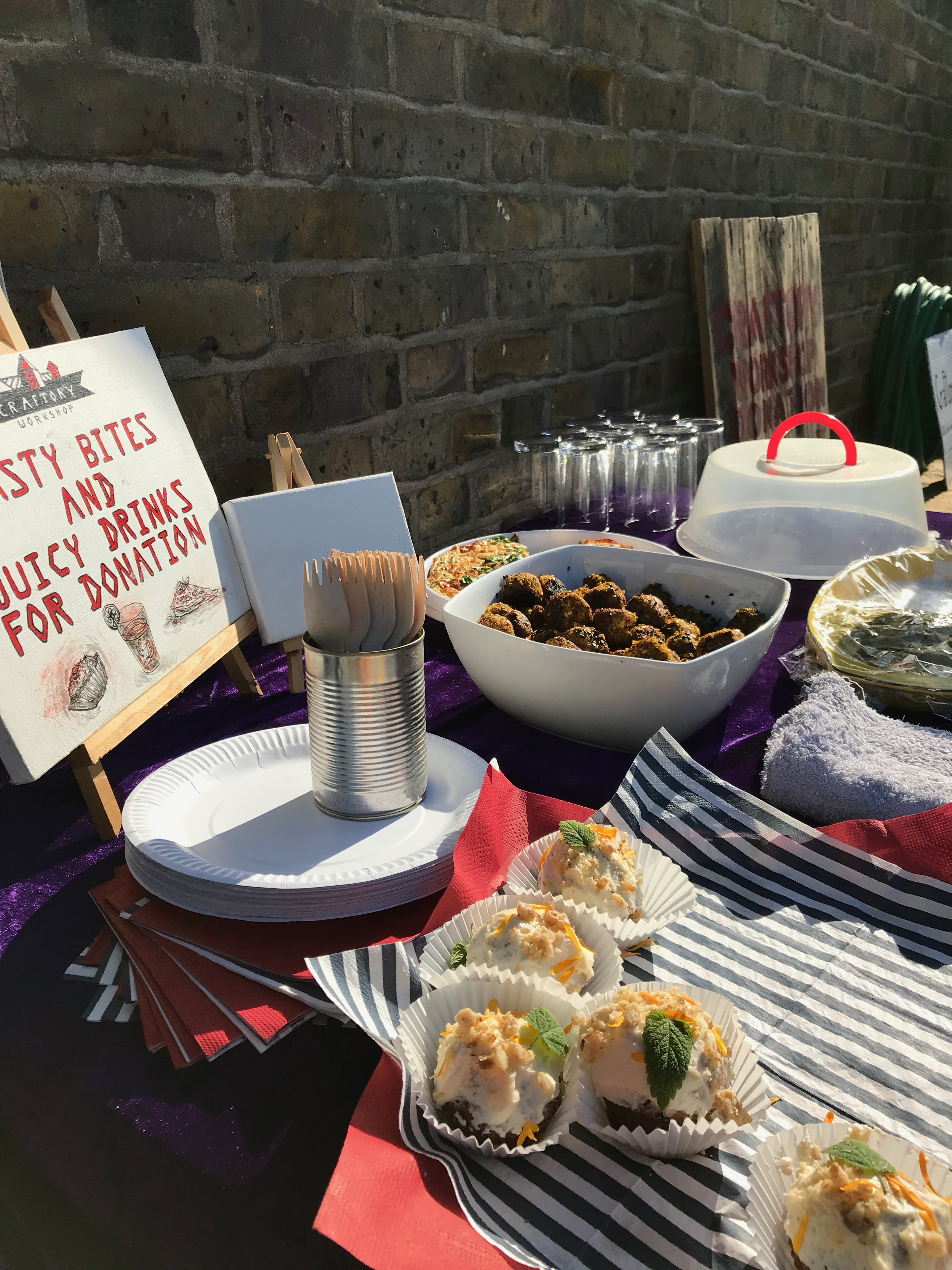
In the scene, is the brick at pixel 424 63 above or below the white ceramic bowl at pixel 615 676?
above

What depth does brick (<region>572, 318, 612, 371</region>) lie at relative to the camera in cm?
268

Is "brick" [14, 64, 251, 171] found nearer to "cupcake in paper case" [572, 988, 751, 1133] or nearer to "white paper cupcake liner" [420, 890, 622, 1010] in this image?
"white paper cupcake liner" [420, 890, 622, 1010]

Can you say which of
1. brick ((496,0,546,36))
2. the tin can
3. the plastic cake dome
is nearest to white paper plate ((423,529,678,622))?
the plastic cake dome

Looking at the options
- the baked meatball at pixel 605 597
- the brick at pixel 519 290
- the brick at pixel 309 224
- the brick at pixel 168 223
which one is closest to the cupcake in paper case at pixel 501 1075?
the baked meatball at pixel 605 597

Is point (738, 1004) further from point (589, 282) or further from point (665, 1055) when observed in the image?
point (589, 282)

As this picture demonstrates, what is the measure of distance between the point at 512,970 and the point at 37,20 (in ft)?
4.57

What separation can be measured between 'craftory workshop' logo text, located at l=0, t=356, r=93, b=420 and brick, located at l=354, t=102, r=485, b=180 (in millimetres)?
980

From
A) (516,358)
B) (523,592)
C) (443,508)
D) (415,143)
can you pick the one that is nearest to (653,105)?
(516,358)

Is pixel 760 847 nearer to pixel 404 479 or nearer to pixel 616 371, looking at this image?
pixel 404 479

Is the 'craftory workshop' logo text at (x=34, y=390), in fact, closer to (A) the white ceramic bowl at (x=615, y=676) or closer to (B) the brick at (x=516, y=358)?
(A) the white ceramic bowl at (x=615, y=676)

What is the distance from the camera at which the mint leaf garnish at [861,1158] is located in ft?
1.77

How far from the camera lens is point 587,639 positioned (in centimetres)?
119

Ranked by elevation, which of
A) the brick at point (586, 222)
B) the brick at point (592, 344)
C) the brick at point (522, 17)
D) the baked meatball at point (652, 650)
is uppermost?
the brick at point (522, 17)

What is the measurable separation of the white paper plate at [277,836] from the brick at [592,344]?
1880mm
